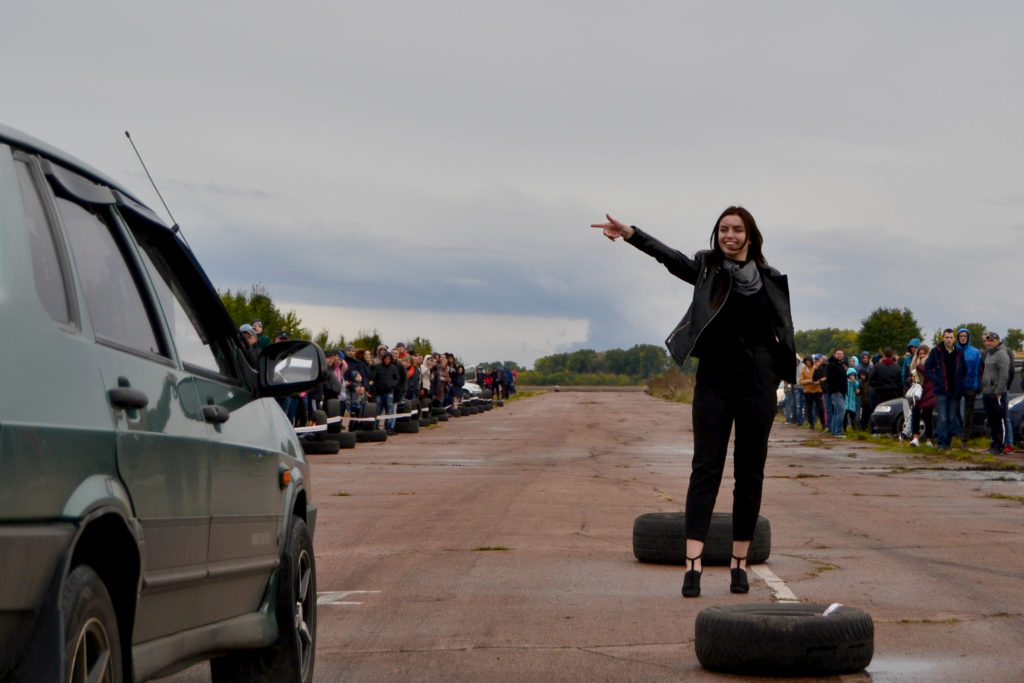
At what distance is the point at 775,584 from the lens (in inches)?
312

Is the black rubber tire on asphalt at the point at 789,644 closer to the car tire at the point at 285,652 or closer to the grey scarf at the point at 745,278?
the car tire at the point at 285,652

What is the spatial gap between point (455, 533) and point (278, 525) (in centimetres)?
618

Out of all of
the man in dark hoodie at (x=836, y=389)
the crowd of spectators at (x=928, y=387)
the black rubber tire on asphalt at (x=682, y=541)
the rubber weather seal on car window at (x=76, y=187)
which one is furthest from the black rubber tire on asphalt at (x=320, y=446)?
the rubber weather seal on car window at (x=76, y=187)

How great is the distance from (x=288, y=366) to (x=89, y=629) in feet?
6.20

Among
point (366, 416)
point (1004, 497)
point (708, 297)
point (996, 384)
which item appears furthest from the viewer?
point (366, 416)

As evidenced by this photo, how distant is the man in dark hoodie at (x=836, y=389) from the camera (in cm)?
3042

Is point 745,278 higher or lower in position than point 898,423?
higher

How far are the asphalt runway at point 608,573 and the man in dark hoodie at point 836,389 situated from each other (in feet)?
37.6

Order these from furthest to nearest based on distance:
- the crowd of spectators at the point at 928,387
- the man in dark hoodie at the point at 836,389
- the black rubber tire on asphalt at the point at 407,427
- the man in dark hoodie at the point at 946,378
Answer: the black rubber tire on asphalt at the point at 407,427
the man in dark hoodie at the point at 836,389
the man in dark hoodie at the point at 946,378
the crowd of spectators at the point at 928,387

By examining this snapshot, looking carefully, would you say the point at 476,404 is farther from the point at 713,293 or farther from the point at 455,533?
the point at 713,293

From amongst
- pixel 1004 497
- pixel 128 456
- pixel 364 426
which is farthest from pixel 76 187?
pixel 364 426

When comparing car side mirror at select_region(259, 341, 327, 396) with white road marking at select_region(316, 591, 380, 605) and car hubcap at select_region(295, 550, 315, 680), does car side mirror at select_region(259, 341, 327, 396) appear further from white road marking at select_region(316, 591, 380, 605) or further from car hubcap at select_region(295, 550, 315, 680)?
white road marking at select_region(316, 591, 380, 605)

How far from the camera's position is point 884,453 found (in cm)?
2405

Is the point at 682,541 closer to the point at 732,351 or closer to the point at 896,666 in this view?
the point at 732,351
